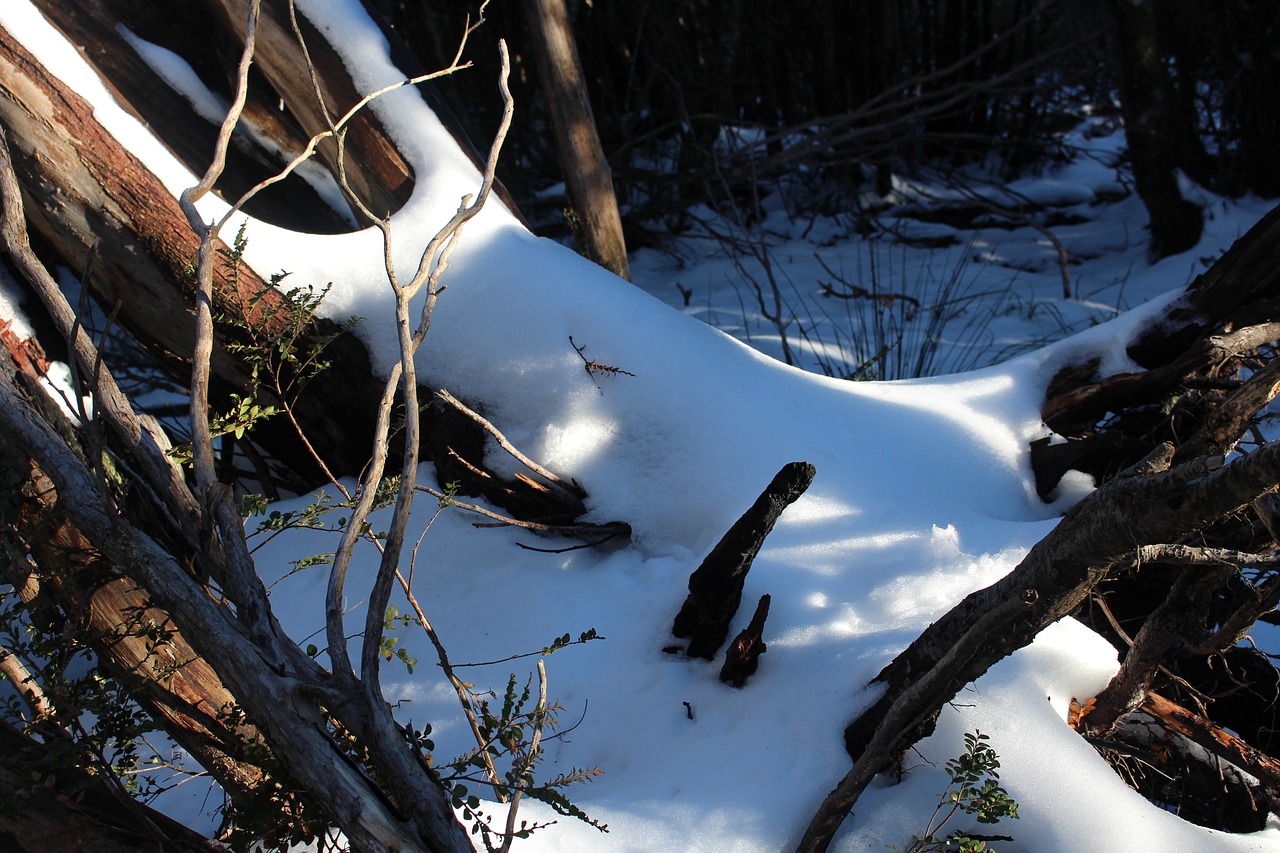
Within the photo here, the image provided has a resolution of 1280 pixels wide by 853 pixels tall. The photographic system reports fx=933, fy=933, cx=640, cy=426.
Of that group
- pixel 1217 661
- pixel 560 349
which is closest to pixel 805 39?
pixel 560 349

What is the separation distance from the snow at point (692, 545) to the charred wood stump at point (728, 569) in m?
0.06

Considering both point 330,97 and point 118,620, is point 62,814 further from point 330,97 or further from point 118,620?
point 330,97

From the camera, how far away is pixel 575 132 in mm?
3219

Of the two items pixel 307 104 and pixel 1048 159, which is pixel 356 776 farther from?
pixel 1048 159

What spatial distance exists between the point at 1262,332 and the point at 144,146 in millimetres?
2517

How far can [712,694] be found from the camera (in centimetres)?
164

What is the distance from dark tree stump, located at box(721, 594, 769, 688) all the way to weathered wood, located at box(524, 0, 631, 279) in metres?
1.94

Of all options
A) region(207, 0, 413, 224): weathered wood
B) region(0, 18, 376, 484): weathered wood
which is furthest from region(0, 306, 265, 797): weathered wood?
region(207, 0, 413, 224): weathered wood

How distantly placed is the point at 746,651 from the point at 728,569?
15cm

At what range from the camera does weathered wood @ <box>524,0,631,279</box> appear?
3.14m

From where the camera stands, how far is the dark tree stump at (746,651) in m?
1.58

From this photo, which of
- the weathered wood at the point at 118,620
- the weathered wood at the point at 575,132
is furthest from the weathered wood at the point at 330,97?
the weathered wood at the point at 118,620

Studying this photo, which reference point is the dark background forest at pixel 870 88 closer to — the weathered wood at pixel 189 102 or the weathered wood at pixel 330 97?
the weathered wood at pixel 189 102

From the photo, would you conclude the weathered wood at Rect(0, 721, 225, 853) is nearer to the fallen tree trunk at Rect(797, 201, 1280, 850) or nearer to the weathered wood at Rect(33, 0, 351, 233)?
the fallen tree trunk at Rect(797, 201, 1280, 850)
